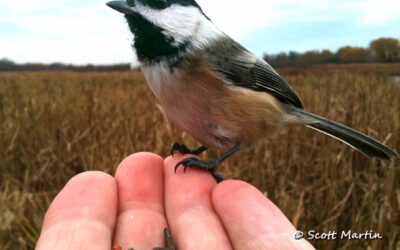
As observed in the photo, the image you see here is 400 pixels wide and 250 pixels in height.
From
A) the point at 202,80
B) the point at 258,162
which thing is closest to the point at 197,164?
the point at 202,80

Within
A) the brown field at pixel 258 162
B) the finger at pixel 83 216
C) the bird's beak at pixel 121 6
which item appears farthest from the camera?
the brown field at pixel 258 162

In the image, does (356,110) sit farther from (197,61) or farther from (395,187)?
(197,61)

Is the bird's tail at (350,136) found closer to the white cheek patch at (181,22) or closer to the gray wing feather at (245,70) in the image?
the gray wing feather at (245,70)

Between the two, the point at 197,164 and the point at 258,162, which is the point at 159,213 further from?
the point at 258,162

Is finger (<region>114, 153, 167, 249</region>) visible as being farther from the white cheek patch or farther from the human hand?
the white cheek patch

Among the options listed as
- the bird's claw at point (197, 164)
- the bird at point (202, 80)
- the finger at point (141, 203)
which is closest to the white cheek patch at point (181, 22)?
the bird at point (202, 80)

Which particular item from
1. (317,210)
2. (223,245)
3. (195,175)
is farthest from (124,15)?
(317,210)
